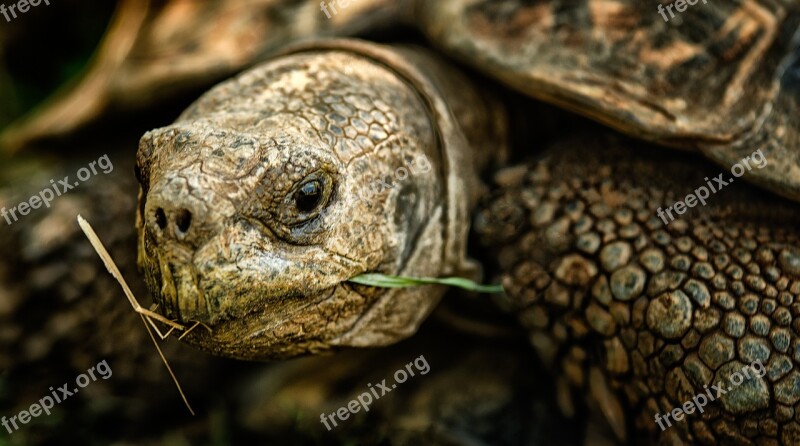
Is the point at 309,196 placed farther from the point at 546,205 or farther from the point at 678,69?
the point at 678,69

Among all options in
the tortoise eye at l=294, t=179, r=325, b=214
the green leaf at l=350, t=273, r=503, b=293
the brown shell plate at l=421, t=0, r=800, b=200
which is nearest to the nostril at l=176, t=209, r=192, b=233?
the tortoise eye at l=294, t=179, r=325, b=214

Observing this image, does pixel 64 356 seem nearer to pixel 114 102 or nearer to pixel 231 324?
pixel 114 102

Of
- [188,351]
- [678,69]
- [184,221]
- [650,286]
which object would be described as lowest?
[188,351]

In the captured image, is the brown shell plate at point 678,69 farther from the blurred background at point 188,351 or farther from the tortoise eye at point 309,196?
the tortoise eye at point 309,196

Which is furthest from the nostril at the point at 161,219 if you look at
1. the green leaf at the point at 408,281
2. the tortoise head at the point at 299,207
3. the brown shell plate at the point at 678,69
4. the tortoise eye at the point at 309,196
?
the brown shell plate at the point at 678,69

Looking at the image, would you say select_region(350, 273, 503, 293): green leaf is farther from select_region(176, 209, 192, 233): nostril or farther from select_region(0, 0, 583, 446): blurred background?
select_region(176, 209, 192, 233): nostril

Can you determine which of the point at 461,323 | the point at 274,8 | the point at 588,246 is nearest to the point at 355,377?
the point at 461,323

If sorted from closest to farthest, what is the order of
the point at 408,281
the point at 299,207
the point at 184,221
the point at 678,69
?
the point at 184,221 < the point at 299,207 < the point at 408,281 < the point at 678,69

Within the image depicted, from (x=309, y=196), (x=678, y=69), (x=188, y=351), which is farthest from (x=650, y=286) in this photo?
(x=188, y=351)
